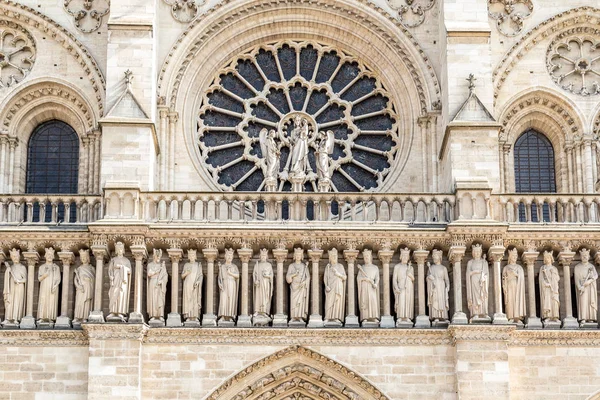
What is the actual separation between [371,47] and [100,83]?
464 cm

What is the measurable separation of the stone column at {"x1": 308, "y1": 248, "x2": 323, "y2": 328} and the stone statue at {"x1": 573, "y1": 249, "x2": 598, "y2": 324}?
3951 millimetres

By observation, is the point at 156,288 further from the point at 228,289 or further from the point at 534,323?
the point at 534,323

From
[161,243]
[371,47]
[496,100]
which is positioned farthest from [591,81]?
[161,243]

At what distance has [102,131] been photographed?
2397cm

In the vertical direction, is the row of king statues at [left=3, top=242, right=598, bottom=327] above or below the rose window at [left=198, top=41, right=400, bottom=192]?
below

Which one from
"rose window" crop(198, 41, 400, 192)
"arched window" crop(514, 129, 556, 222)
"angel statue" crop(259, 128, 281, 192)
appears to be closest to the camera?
"angel statue" crop(259, 128, 281, 192)

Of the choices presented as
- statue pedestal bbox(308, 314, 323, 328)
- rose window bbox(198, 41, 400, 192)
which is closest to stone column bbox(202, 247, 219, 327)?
statue pedestal bbox(308, 314, 323, 328)

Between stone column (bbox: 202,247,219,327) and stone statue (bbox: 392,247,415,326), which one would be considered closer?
stone column (bbox: 202,247,219,327)

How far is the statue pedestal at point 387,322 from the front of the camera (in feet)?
75.6

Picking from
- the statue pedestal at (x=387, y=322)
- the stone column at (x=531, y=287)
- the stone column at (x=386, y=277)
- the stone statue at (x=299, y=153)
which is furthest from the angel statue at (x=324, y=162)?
the stone column at (x=531, y=287)

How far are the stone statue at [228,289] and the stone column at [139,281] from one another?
118 centimetres

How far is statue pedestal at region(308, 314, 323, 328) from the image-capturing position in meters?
23.0

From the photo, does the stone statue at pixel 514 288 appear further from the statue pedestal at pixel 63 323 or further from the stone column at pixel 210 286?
the statue pedestal at pixel 63 323

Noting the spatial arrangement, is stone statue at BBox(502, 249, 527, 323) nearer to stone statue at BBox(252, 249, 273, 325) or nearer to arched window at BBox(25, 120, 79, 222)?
stone statue at BBox(252, 249, 273, 325)
